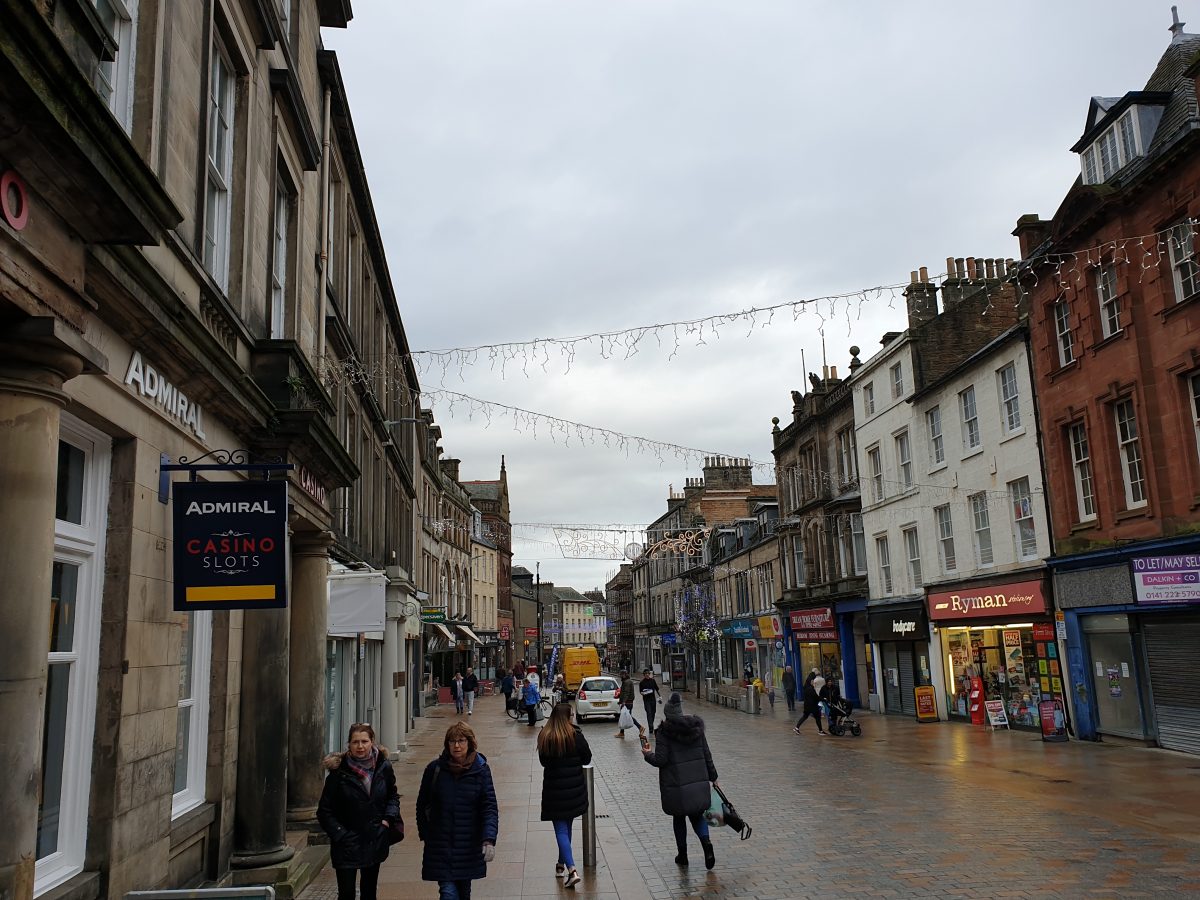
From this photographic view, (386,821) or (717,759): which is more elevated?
(386,821)

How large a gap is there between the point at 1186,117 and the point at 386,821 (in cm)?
1864

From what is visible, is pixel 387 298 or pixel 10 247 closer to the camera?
pixel 10 247

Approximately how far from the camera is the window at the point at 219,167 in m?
8.67

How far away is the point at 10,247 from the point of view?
430 centimetres

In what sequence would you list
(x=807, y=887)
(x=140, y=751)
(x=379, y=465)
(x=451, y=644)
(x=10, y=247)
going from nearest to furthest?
1. (x=10, y=247)
2. (x=140, y=751)
3. (x=807, y=887)
4. (x=379, y=465)
5. (x=451, y=644)

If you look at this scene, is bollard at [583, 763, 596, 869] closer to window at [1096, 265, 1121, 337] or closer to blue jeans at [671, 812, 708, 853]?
blue jeans at [671, 812, 708, 853]

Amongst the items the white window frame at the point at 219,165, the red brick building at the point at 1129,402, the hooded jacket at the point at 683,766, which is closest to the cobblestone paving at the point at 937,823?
the hooded jacket at the point at 683,766

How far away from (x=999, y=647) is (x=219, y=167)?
22658 millimetres

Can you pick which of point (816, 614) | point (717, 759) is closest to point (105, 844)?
point (717, 759)

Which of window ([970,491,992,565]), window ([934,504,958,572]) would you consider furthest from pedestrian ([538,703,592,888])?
window ([934,504,958,572])

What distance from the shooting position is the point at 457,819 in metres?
6.66

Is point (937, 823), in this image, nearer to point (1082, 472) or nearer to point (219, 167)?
point (219, 167)

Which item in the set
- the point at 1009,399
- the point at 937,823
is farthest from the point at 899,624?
the point at 937,823

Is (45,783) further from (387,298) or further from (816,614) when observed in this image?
(816,614)
